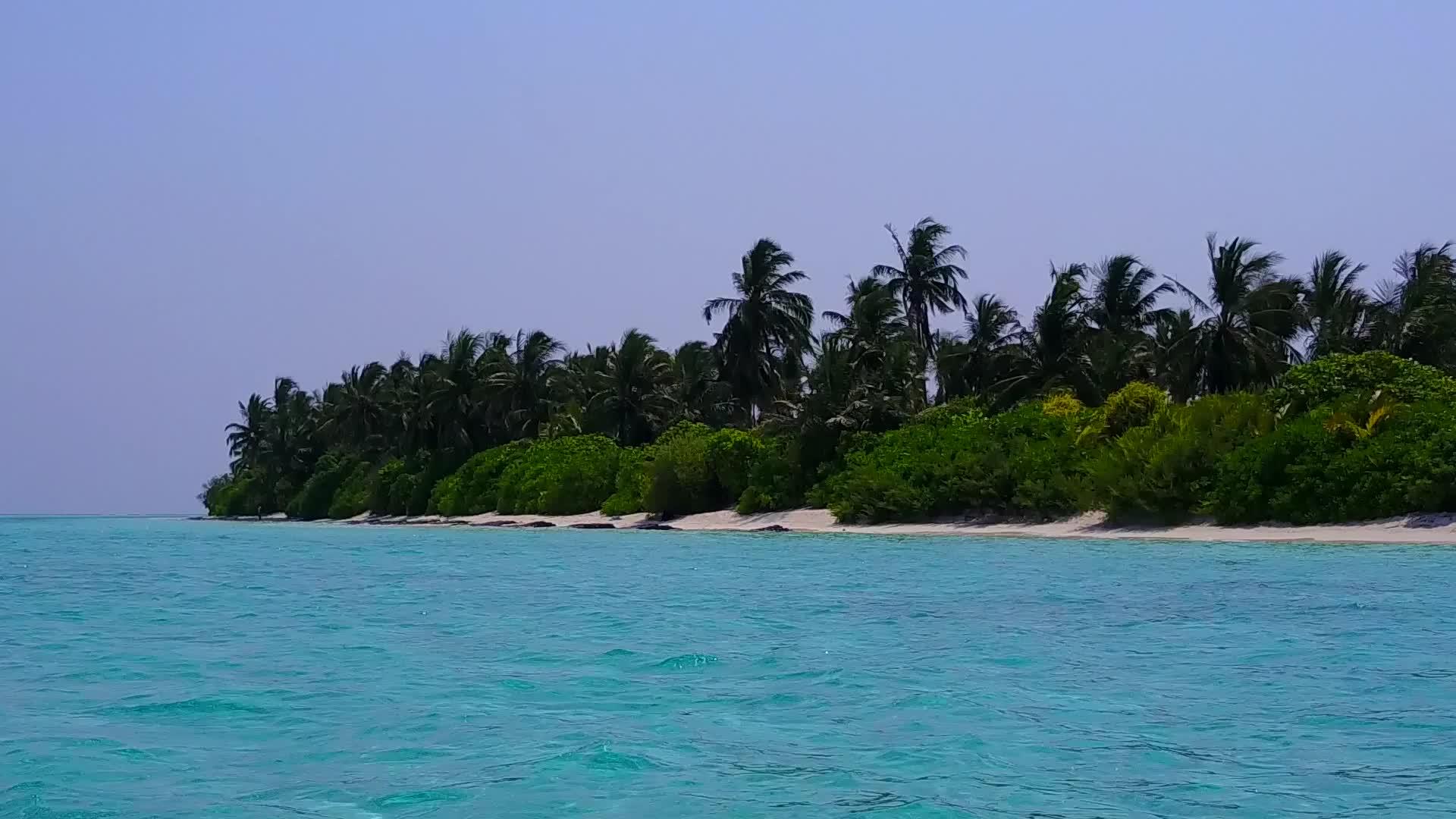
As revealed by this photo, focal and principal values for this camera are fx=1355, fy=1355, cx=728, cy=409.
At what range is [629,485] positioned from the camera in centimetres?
4975

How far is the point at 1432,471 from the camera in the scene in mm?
25391

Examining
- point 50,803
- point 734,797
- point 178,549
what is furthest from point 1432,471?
point 178,549

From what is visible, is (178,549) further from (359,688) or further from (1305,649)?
(1305,649)

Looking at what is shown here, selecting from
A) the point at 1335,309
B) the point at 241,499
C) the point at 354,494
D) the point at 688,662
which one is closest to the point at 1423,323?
the point at 1335,309

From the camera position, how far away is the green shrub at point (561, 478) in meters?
52.0

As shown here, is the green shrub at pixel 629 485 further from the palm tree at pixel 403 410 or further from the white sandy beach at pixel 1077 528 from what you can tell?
the palm tree at pixel 403 410

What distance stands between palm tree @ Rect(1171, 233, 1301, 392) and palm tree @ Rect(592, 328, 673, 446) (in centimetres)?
2400

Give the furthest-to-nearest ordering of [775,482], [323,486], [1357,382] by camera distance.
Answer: [323,486]
[775,482]
[1357,382]

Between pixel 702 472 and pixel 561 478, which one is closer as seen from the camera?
pixel 702 472

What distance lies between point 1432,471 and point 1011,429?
12.3 metres

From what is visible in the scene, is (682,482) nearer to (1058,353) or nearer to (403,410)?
(1058,353)

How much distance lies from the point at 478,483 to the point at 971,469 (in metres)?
30.4

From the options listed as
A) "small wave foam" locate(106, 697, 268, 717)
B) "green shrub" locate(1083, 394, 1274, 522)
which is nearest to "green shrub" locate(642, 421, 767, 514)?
"green shrub" locate(1083, 394, 1274, 522)

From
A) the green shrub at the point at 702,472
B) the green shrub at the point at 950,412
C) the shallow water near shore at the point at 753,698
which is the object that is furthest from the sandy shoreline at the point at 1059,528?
the shallow water near shore at the point at 753,698
